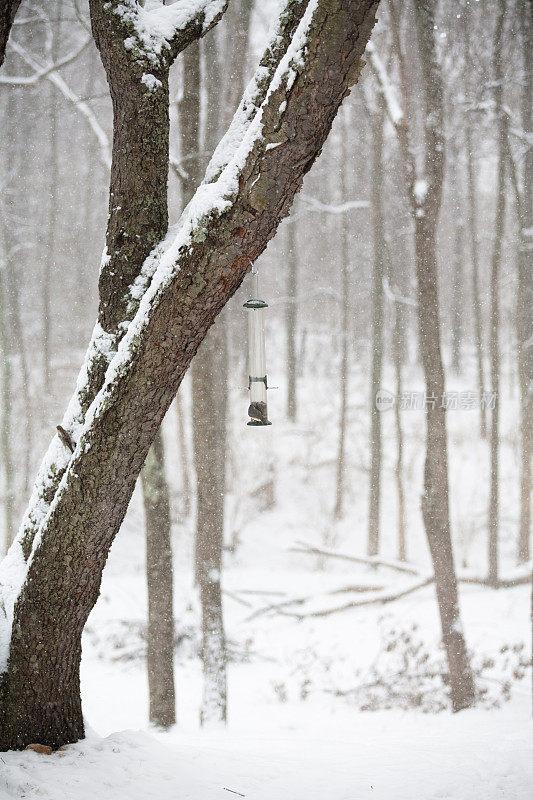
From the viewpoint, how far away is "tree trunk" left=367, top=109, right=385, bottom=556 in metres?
9.67

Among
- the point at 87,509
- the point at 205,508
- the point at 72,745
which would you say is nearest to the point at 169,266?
the point at 87,509

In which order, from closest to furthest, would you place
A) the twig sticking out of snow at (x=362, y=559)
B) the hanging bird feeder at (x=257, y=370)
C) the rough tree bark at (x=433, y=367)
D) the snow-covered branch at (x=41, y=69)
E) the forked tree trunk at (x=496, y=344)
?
the hanging bird feeder at (x=257, y=370) < the rough tree bark at (x=433, y=367) < the snow-covered branch at (x=41, y=69) < the forked tree trunk at (x=496, y=344) < the twig sticking out of snow at (x=362, y=559)

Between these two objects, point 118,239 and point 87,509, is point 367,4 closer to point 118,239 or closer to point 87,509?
point 118,239

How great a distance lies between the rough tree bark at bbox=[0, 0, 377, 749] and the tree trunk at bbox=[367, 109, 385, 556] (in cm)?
719

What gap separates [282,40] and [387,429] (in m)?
11.2

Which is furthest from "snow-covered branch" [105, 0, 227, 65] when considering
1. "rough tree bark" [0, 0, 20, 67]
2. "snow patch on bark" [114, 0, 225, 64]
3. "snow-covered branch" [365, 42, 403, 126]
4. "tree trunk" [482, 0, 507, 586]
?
"tree trunk" [482, 0, 507, 586]

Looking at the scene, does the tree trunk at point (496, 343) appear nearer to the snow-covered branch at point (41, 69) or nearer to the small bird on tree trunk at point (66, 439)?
the snow-covered branch at point (41, 69)

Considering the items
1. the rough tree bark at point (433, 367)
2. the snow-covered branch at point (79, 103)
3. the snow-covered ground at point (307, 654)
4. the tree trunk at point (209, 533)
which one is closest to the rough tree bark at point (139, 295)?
the snow-covered ground at point (307, 654)

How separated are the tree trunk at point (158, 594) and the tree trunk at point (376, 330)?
5949mm

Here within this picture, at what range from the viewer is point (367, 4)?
7.36 ft

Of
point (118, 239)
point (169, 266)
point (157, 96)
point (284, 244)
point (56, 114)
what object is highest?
point (56, 114)

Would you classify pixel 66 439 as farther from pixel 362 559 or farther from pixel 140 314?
pixel 362 559

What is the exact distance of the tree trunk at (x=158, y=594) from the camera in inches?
203

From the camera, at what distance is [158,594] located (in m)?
5.24
